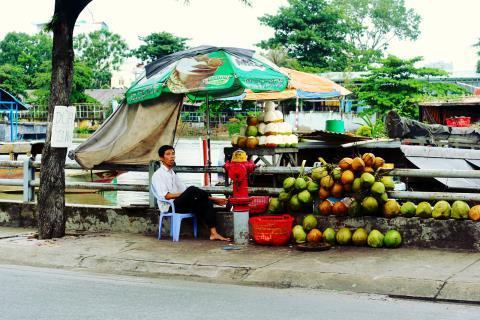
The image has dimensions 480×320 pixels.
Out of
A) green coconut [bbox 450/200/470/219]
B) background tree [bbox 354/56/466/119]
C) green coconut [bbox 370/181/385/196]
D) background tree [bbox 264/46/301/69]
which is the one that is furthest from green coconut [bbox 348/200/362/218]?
background tree [bbox 264/46/301/69]

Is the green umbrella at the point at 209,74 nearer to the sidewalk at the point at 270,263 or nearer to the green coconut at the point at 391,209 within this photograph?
the sidewalk at the point at 270,263

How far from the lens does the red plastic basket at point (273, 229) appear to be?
9.30m

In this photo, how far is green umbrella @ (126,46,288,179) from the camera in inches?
383

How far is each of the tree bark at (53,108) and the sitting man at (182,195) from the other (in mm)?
1496

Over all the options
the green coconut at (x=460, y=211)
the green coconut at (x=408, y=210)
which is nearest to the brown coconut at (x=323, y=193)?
the green coconut at (x=408, y=210)

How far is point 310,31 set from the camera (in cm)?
A: 5422

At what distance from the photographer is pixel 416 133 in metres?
16.9

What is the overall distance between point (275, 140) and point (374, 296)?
12.7 feet

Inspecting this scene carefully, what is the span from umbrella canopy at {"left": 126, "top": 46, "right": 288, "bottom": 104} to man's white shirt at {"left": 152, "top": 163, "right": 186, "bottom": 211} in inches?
42.6

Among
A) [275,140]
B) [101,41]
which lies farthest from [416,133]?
[101,41]

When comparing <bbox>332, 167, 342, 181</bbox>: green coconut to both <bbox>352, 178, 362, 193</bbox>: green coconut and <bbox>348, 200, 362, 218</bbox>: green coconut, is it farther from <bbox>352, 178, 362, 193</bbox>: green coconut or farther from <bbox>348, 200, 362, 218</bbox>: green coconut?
<bbox>348, 200, 362, 218</bbox>: green coconut

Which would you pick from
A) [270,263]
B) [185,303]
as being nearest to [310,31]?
[270,263]

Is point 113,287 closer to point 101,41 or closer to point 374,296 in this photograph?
point 374,296

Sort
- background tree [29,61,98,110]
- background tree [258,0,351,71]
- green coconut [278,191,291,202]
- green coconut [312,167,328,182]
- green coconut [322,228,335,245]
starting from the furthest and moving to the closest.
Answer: background tree [29,61,98,110] < background tree [258,0,351,71] < green coconut [278,191,291,202] < green coconut [312,167,328,182] < green coconut [322,228,335,245]
